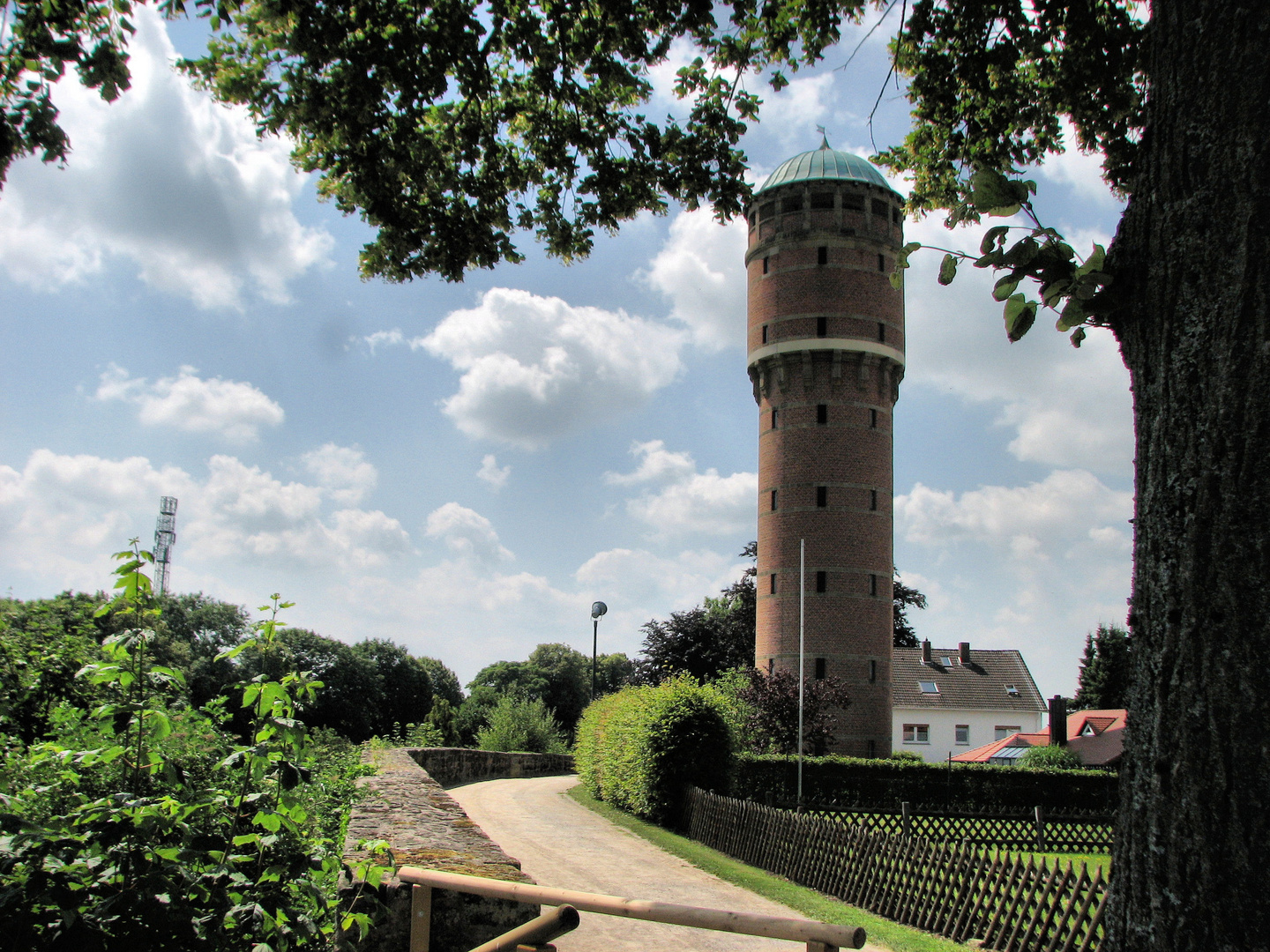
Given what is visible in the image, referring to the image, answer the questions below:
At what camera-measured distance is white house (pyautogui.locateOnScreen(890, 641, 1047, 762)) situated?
5528cm

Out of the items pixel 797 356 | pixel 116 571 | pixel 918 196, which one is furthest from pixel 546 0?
pixel 797 356

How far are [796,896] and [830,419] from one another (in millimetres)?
25813

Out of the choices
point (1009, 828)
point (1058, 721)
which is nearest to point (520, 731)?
point (1009, 828)

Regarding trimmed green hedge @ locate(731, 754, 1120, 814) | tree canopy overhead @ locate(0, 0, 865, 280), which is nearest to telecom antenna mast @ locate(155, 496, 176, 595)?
trimmed green hedge @ locate(731, 754, 1120, 814)

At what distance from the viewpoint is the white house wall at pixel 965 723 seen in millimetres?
55156

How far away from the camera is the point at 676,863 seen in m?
14.0

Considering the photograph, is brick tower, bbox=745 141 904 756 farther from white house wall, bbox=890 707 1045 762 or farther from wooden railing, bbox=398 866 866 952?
wooden railing, bbox=398 866 866 952

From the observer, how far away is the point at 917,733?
5578cm

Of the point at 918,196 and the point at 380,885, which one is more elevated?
the point at 918,196

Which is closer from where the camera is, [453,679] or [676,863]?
[676,863]

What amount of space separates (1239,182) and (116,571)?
165 inches

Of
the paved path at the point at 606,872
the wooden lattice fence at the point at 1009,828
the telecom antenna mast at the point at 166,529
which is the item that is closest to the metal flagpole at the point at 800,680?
the wooden lattice fence at the point at 1009,828

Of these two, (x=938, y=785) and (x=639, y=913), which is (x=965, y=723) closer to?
(x=938, y=785)

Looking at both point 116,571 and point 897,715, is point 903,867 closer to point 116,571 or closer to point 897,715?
point 116,571
